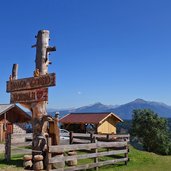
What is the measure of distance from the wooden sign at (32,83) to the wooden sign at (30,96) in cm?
19

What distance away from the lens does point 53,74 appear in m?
15.1

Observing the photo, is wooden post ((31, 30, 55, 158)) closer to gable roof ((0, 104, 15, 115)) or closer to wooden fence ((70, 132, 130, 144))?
wooden fence ((70, 132, 130, 144))

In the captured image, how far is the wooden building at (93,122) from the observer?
4400 cm

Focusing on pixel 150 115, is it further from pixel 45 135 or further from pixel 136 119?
pixel 45 135

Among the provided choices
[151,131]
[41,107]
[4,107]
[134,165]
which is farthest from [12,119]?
[41,107]

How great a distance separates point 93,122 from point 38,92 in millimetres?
28280

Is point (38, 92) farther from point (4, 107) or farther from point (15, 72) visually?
point (4, 107)

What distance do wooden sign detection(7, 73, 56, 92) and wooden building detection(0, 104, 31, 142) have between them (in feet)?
73.0

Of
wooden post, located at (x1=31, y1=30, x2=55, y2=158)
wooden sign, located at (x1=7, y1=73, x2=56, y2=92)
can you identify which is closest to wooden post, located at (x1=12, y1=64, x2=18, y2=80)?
wooden sign, located at (x1=7, y1=73, x2=56, y2=92)

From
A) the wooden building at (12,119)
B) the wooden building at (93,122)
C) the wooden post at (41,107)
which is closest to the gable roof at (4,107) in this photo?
the wooden building at (12,119)

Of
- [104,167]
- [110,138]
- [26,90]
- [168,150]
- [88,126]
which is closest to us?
[26,90]

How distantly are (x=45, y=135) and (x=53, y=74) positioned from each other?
3.17 m

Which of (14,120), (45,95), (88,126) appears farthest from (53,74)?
(88,126)

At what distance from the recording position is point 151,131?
53.0 m
